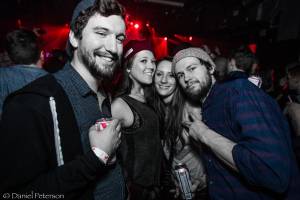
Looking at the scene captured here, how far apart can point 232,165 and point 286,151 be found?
14.2 inches

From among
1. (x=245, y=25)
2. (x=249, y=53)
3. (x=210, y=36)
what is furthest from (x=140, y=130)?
(x=210, y=36)

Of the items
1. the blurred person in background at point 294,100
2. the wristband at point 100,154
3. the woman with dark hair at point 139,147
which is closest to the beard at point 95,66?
the wristband at point 100,154

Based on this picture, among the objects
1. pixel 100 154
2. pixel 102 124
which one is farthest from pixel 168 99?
pixel 100 154

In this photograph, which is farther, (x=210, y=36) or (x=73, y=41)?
(x=210, y=36)

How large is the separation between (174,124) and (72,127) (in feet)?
6.89

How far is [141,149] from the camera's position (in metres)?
2.63

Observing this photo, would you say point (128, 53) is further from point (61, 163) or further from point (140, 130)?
point (61, 163)

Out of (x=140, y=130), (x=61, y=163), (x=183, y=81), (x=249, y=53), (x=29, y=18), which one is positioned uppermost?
(x=29, y=18)

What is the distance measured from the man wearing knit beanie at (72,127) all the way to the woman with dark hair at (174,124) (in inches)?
54.8

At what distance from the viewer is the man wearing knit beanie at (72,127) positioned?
1066mm

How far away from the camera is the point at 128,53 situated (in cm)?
341

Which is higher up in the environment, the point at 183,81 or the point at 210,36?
the point at 210,36

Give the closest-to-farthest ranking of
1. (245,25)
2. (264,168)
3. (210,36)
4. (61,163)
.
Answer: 1. (61,163)
2. (264,168)
3. (245,25)
4. (210,36)

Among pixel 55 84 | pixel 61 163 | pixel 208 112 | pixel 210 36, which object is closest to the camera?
pixel 61 163
